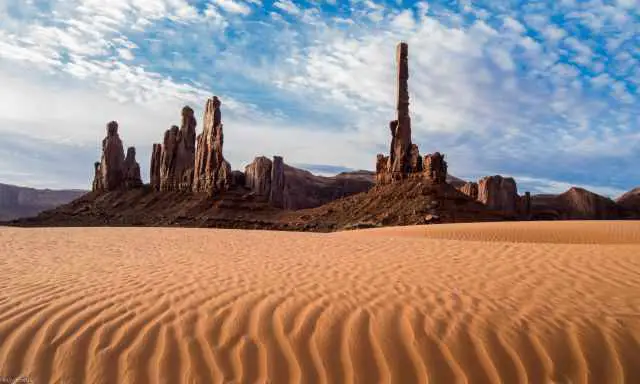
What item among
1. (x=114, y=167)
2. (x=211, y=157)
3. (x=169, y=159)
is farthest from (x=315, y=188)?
(x=114, y=167)

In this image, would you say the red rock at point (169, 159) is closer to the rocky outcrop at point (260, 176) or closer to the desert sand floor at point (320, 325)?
the rocky outcrop at point (260, 176)

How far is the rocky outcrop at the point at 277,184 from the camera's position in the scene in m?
66.6

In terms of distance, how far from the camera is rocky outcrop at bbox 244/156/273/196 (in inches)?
2584

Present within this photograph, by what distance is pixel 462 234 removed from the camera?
20.1 metres

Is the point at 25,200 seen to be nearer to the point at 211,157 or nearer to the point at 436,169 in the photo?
the point at 211,157

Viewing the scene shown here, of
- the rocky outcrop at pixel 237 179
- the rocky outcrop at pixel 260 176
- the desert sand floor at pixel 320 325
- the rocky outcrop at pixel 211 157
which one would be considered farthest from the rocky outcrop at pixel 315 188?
the desert sand floor at pixel 320 325

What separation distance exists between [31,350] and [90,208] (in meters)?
70.9

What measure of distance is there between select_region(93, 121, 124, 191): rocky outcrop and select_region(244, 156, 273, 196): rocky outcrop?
25921 mm

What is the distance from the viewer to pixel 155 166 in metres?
73.8

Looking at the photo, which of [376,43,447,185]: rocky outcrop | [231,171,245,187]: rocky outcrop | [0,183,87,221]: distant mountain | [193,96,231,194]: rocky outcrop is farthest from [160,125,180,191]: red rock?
[0,183,87,221]: distant mountain

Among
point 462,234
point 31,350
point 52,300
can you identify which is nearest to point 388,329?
point 31,350

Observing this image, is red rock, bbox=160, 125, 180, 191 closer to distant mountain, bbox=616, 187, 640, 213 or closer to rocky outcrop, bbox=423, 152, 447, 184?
rocky outcrop, bbox=423, 152, 447, 184

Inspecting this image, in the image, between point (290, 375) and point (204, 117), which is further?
point (204, 117)

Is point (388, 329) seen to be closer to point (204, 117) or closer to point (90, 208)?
point (204, 117)
